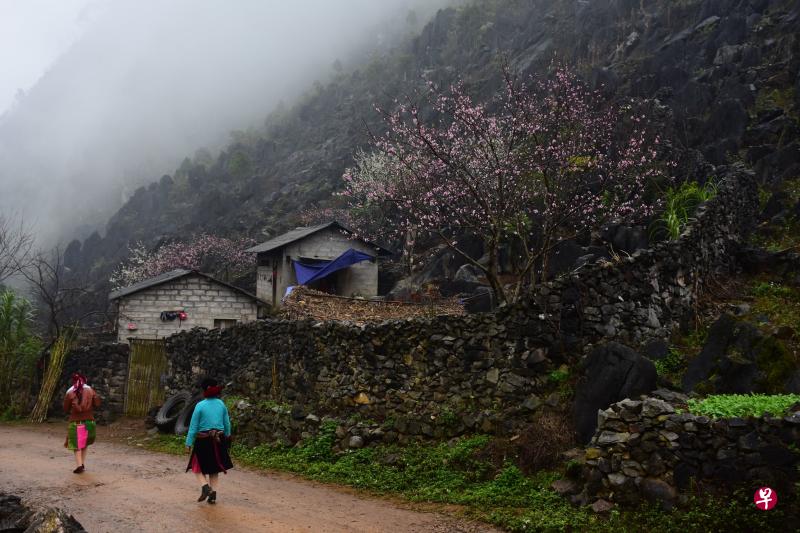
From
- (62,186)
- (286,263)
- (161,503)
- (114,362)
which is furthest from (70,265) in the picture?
(161,503)

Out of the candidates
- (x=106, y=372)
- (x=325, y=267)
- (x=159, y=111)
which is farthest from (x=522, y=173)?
(x=159, y=111)

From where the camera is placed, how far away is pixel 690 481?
6828mm

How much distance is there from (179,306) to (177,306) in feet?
0.29

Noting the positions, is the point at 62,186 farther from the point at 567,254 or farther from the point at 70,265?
the point at 567,254

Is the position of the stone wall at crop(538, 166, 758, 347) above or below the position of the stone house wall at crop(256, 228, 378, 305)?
below

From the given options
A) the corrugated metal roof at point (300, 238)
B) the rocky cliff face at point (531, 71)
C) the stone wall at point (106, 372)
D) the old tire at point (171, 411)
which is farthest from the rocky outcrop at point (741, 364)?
the corrugated metal roof at point (300, 238)

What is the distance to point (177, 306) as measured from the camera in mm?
28719

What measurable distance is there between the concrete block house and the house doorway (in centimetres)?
1454

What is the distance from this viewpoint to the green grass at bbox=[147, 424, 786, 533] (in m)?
6.44

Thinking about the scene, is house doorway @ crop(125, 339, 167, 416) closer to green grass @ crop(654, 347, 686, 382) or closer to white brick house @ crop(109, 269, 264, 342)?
white brick house @ crop(109, 269, 264, 342)

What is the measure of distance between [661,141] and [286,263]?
838 inches

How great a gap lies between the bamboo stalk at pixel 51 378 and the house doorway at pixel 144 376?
3.09 metres

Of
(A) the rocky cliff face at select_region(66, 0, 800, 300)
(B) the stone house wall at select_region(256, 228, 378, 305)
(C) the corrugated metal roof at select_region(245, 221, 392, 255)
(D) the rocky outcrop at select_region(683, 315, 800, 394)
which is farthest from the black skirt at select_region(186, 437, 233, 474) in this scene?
(C) the corrugated metal roof at select_region(245, 221, 392, 255)

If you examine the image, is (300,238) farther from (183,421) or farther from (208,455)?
(208,455)
